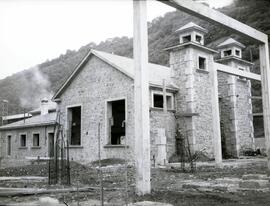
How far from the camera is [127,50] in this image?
49781 millimetres

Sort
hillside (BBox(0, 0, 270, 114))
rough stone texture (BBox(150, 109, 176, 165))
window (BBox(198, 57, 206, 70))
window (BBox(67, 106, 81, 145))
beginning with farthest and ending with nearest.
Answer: hillside (BBox(0, 0, 270, 114)) < window (BBox(67, 106, 81, 145)) < window (BBox(198, 57, 206, 70)) < rough stone texture (BBox(150, 109, 176, 165))

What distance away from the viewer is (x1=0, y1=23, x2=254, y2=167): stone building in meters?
18.2

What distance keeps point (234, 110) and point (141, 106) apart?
16654mm

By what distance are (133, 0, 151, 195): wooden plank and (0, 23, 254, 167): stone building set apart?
32.6ft

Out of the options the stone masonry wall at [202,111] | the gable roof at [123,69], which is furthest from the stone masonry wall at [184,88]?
the gable roof at [123,69]

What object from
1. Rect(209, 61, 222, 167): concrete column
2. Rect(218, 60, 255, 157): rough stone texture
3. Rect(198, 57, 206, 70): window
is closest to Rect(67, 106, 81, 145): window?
Rect(198, 57, 206, 70): window

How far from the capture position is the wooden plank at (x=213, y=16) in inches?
303

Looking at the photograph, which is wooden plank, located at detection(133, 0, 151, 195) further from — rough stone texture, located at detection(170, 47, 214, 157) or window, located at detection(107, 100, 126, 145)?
window, located at detection(107, 100, 126, 145)

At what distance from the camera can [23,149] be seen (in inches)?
1066

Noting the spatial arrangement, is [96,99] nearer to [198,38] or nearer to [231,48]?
[198,38]

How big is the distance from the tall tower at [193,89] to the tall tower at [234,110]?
253 cm

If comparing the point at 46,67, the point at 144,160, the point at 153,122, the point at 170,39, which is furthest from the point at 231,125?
the point at 46,67

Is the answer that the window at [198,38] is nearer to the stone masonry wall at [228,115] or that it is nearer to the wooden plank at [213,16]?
the stone masonry wall at [228,115]

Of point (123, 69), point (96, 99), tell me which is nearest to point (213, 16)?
point (123, 69)
